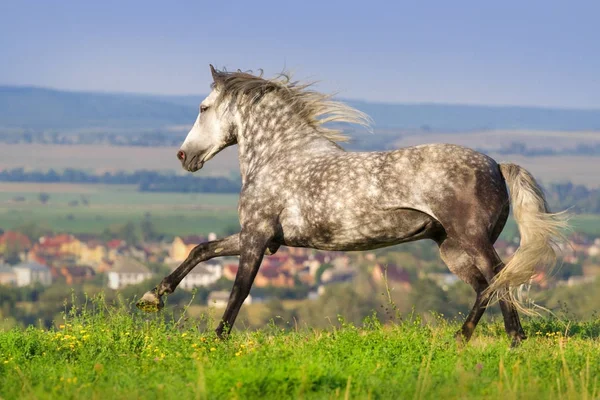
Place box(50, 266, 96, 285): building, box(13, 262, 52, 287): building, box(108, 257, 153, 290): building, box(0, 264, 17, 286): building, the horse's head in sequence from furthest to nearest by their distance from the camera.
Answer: box(0, 264, 17, 286): building < box(13, 262, 52, 287): building < box(50, 266, 96, 285): building < box(108, 257, 153, 290): building < the horse's head

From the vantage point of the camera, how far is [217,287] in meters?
91.8

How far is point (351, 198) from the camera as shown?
34.5 feet

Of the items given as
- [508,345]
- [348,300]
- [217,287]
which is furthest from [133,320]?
[217,287]

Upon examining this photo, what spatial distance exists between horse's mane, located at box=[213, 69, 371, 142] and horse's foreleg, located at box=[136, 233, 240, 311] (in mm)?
1523

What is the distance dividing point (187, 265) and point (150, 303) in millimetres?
546

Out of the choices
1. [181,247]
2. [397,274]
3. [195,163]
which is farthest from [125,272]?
[195,163]

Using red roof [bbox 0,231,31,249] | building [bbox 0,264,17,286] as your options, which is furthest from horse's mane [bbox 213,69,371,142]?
red roof [bbox 0,231,31,249]

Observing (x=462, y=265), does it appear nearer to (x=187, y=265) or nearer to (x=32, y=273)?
(x=187, y=265)

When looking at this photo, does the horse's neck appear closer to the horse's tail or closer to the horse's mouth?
the horse's mouth

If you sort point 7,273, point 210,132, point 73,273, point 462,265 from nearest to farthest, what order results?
point 462,265 → point 210,132 → point 73,273 → point 7,273

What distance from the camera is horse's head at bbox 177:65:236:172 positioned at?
1218cm

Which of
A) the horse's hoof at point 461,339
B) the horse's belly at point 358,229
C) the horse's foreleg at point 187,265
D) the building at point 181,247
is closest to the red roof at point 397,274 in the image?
the building at point 181,247

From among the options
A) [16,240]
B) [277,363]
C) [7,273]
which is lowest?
[7,273]

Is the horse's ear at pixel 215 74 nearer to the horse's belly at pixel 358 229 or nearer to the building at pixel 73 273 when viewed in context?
the horse's belly at pixel 358 229
